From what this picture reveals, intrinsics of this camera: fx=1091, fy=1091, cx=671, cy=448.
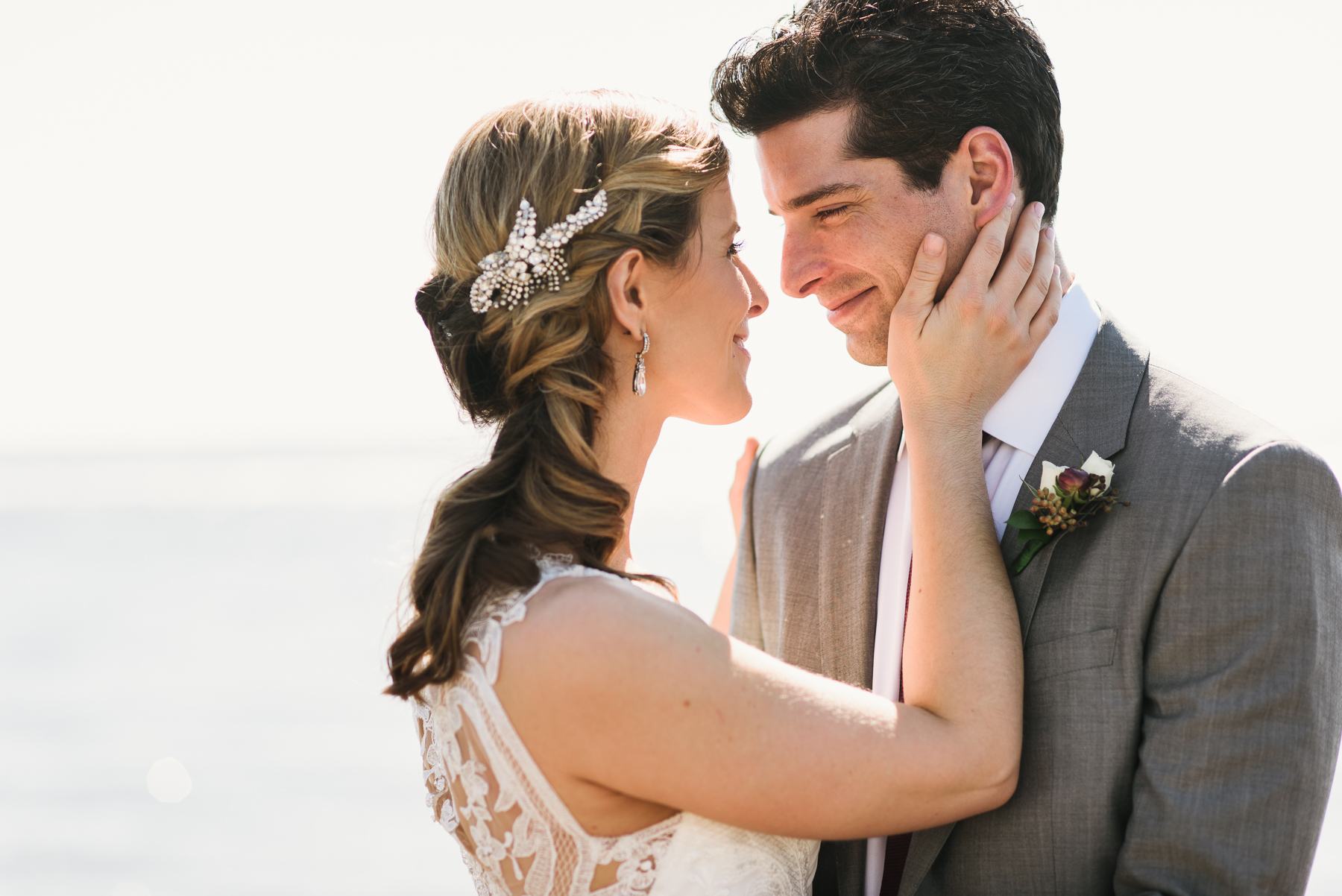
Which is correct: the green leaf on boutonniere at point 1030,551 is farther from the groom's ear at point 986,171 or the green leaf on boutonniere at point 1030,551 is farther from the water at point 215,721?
the water at point 215,721

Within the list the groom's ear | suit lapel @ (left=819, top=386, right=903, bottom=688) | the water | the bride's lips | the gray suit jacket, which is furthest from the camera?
the water

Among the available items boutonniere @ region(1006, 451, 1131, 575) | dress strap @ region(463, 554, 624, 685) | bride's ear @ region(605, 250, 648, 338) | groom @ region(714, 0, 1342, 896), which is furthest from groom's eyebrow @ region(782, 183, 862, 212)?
dress strap @ region(463, 554, 624, 685)

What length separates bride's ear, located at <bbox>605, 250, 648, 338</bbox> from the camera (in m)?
2.45

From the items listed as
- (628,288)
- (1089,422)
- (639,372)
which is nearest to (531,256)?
(628,288)

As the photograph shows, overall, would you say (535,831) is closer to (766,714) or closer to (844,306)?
(766,714)

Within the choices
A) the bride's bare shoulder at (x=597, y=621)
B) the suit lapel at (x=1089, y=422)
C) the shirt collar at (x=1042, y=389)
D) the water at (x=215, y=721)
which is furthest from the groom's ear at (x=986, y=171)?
the water at (x=215, y=721)

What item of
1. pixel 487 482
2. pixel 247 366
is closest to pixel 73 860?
pixel 487 482

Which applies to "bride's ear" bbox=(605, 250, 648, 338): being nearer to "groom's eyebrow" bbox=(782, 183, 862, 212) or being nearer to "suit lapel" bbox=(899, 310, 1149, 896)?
"groom's eyebrow" bbox=(782, 183, 862, 212)

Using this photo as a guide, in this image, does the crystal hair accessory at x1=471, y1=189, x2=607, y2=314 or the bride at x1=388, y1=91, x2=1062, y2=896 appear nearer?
the bride at x1=388, y1=91, x2=1062, y2=896

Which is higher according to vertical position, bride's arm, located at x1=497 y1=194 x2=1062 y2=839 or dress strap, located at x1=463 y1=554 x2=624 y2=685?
dress strap, located at x1=463 y1=554 x2=624 y2=685

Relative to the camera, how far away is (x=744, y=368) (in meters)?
2.81

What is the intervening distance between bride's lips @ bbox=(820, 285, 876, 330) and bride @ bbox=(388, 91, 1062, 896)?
274 millimetres

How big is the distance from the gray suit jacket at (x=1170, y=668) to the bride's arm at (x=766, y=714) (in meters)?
0.14

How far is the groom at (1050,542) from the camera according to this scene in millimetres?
2154
